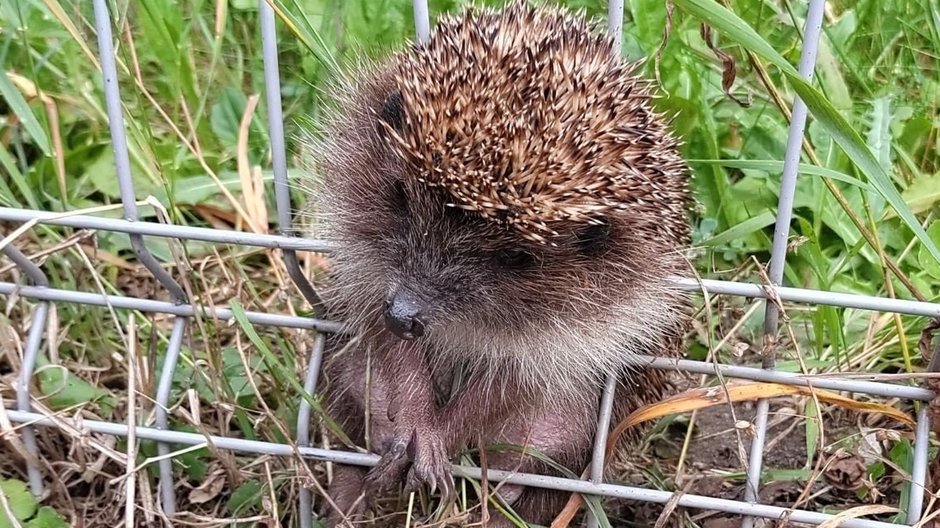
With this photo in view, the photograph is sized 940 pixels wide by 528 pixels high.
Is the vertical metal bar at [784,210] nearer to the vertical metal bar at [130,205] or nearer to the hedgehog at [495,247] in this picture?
the hedgehog at [495,247]

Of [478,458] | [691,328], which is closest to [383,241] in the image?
[478,458]

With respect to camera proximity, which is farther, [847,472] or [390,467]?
[847,472]

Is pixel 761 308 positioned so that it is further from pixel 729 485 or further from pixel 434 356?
pixel 434 356

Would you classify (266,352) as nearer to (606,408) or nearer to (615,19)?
(606,408)

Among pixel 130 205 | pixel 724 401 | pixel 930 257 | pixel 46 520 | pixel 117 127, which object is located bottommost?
pixel 46 520

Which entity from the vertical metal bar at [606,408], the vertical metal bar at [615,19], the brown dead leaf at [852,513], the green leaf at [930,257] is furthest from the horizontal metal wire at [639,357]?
the vertical metal bar at [615,19]

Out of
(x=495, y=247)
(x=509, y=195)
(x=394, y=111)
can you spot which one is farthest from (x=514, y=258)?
(x=394, y=111)

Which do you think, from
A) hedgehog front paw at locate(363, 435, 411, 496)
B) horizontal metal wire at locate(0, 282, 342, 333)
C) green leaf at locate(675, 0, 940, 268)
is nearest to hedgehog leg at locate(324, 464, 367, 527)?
hedgehog front paw at locate(363, 435, 411, 496)
